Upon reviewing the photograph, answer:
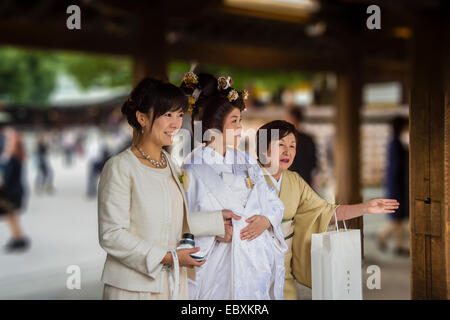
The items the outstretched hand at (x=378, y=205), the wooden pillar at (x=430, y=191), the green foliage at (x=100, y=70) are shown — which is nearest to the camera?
the outstretched hand at (x=378, y=205)

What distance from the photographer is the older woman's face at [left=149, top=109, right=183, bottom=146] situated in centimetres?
172

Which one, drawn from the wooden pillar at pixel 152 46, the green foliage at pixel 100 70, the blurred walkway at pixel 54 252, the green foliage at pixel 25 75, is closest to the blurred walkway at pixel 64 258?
the blurred walkway at pixel 54 252

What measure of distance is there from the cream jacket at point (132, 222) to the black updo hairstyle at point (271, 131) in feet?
1.44

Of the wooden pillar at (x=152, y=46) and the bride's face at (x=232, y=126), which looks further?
the wooden pillar at (x=152, y=46)

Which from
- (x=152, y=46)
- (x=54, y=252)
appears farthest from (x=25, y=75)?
(x=152, y=46)

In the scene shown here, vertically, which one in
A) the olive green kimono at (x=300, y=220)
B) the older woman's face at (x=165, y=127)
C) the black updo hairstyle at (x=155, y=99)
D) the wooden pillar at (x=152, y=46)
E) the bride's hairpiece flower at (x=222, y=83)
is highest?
the wooden pillar at (x=152, y=46)

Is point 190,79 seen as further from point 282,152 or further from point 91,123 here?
Answer: point 91,123

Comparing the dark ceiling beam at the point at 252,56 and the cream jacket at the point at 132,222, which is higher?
the dark ceiling beam at the point at 252,56

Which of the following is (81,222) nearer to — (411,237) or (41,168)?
(41,168)

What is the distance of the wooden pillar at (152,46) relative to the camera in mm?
5074

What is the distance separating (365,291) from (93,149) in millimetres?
8919

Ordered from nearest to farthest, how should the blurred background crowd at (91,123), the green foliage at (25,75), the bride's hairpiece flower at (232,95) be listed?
the bride's hairpiece flower at (232,95) → the blurred background crowd at (91,123) → the green foliage at (25,75)

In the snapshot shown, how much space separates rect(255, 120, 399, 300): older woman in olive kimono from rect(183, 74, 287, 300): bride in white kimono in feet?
0.25

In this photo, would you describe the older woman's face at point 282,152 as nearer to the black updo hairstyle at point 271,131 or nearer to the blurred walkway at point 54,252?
the black updo hairstyle at point 271,131
